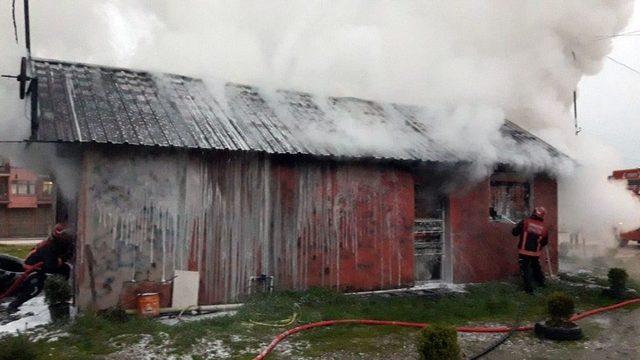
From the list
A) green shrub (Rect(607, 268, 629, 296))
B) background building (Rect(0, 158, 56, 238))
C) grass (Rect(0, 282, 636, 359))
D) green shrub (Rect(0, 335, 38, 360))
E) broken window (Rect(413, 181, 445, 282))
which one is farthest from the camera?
background building (Rect(0, 158, 56, 238))

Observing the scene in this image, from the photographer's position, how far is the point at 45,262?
9.29 m

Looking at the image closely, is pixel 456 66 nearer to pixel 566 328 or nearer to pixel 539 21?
pixel 539 21

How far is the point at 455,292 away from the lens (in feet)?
36.2

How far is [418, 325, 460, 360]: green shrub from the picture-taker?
5.77 m

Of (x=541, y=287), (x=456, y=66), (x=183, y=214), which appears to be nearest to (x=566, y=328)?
(x=541, y=287)

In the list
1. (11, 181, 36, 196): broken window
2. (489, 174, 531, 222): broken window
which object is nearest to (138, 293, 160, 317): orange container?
(489, 174, 531, 222): broken window

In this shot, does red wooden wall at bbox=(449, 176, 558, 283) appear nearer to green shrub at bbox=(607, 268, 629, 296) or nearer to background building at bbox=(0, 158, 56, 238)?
green shrub at bbox=(607, 268, 629, 296)

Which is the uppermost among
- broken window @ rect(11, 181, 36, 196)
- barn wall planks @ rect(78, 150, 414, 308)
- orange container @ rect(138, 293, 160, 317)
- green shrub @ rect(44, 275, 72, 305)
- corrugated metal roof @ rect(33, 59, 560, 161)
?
corrugated metal roof @ rect(33, 59, 560, 161)

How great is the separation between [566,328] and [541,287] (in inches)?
155

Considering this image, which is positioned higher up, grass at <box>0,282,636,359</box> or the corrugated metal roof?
the corrugated metal roof

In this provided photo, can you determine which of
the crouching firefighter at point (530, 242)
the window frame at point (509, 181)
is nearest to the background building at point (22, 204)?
the window frame at point (509, 181)

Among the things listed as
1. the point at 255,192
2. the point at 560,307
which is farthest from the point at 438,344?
the point at 255,192

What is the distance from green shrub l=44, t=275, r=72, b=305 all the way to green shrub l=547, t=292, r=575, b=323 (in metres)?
7.69

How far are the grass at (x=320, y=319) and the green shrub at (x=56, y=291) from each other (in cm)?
61
